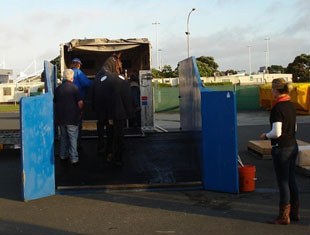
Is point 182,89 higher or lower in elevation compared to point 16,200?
higher

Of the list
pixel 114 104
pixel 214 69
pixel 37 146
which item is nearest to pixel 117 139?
pixel 114 104

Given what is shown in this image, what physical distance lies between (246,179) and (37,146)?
3.40 meters

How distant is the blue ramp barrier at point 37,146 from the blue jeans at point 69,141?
0.96m

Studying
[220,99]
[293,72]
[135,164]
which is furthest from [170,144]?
[293,72]

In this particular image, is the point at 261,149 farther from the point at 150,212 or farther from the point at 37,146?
the point at 37,146

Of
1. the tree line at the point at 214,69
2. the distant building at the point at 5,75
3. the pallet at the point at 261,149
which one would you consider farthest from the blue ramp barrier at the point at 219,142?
the distant building at the point at 5,75

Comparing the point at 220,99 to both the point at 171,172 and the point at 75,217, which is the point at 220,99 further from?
the point at 75,217

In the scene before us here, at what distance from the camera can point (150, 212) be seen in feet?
23.0

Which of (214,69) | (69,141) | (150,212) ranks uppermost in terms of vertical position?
(214,69)

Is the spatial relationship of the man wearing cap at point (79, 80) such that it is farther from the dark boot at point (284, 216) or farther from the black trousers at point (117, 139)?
the dark boot at point (284, 216)

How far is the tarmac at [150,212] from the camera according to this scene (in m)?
6.15

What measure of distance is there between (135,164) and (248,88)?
A: 98.7 feet

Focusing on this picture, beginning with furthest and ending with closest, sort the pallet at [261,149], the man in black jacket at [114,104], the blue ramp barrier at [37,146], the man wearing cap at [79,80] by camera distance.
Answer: the pallet at [261,149]
the man wearing cap at [79,80]
the man in black jacket at [114,104]
the blue ramp barrier at [37,146]

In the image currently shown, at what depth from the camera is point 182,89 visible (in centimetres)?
1442
